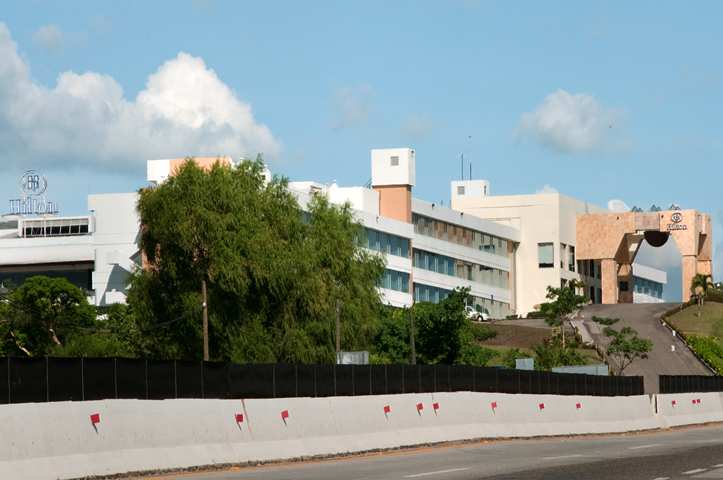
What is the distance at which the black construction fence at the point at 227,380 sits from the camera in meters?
23.7

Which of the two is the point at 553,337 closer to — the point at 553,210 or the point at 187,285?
the point at 553,210

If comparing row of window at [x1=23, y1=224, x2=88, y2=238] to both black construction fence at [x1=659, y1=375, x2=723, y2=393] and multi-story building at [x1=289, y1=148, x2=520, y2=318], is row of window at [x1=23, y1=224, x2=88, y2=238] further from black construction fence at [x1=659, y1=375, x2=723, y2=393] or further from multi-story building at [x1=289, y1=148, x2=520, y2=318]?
black construction fence at [x1=659, y1=375, x2=723, y2=393]

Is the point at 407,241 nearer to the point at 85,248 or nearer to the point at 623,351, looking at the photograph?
the point at 85,248

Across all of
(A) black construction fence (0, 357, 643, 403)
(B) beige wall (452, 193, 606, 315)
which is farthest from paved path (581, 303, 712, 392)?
(A) black construction fence (0, 357, 643, 403)

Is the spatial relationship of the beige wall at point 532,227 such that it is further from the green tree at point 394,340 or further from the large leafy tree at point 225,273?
the large leafy tree at point 225,273

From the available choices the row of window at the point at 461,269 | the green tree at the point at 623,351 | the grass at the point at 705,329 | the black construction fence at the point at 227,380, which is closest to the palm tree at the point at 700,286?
the grass at the point at 705,329

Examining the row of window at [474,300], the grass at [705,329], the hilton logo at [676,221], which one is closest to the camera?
the grass at [705,329]

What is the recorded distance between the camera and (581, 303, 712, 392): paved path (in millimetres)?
111550

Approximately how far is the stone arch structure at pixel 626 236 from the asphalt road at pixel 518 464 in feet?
440

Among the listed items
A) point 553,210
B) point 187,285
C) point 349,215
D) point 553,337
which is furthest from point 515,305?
point 187,285

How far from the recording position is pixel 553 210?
547ft

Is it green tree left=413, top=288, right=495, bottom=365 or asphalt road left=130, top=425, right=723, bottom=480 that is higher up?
green tree left=413, top=288, right=495, bottom=365

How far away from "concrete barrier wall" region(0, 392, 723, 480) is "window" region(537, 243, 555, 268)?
121 metres

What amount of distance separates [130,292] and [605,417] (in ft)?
91.3
